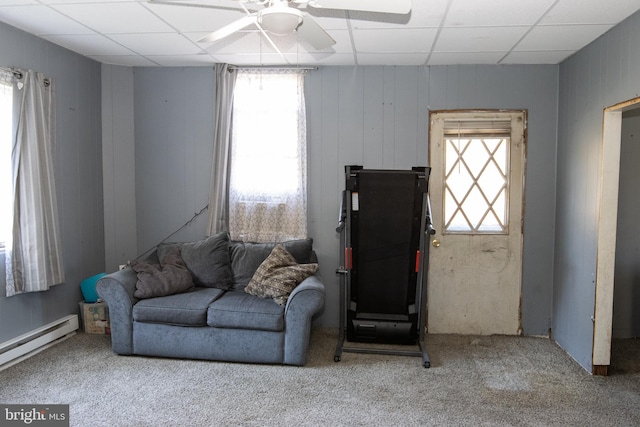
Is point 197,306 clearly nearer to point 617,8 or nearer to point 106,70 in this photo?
point 106,70

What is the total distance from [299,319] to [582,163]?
8.14 ft

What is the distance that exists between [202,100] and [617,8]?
A: 3.36 meters

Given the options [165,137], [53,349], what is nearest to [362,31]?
[165,137]

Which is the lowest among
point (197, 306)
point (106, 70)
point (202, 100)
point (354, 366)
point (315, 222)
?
point (354, 366)

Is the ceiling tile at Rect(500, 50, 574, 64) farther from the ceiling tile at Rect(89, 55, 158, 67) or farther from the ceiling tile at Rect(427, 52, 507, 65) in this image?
the ceiling tile at Rect(89, 55, 158, 67)

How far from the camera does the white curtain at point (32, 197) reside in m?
3.42

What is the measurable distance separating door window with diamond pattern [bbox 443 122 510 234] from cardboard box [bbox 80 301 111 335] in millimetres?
3147

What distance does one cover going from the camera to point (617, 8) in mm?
2773

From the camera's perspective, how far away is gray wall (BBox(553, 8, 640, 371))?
9.95 feet

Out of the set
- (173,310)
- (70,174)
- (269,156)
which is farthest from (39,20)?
(173,310)

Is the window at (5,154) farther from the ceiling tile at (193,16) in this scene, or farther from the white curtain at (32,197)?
the ceiling tile at (193,16)

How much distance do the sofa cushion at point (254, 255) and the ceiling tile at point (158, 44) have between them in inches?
69.4

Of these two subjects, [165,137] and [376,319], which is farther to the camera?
[165,137]

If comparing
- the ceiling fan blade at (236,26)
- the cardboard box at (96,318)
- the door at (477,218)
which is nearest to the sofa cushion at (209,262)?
the cardboard box at (96,318)
